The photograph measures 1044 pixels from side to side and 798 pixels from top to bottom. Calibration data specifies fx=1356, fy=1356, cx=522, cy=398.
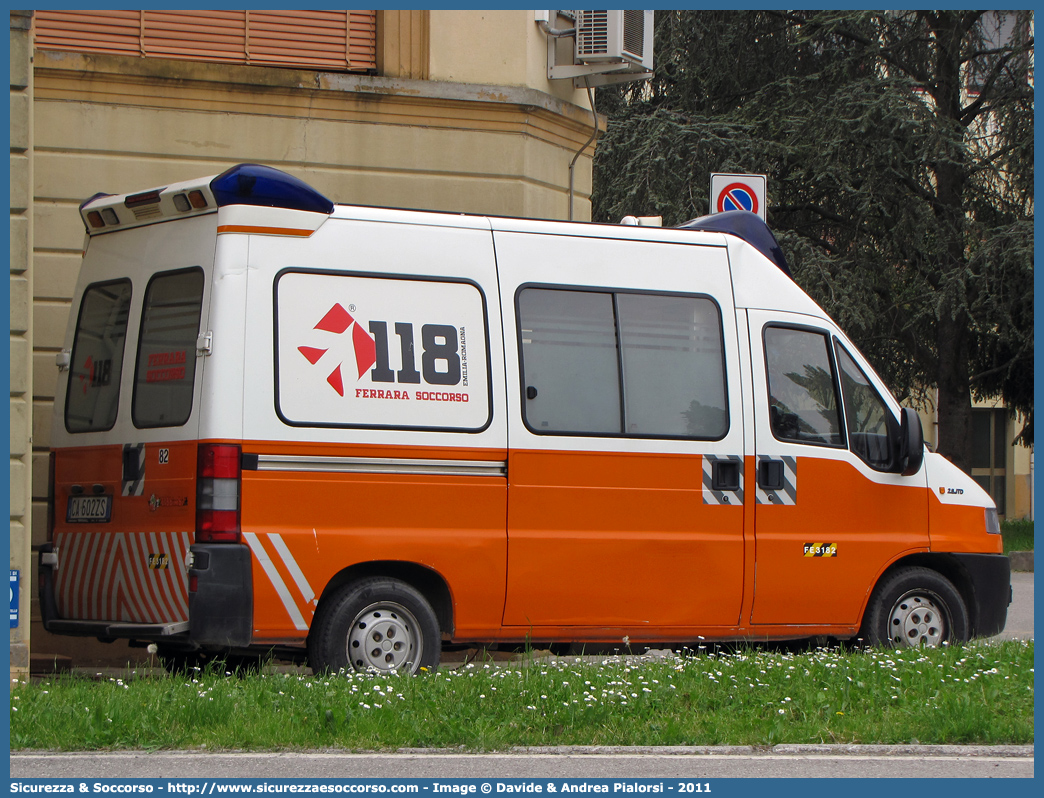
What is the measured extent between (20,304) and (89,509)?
1.23 meters

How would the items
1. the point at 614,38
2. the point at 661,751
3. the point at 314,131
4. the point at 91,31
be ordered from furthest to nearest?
the point at 614,38
the point at 314,131
the point at 91,31
the point at 661,751

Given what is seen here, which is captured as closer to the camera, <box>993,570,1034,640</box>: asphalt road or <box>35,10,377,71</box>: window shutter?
<box>35,10,377,71</box>: window shutter

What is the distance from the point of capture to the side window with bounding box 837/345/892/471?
838 centimetres

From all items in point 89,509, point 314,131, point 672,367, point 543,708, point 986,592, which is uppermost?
point 314,131

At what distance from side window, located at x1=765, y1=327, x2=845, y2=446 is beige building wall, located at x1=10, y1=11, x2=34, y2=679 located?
423cm

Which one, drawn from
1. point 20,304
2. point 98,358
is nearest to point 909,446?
point 98,358

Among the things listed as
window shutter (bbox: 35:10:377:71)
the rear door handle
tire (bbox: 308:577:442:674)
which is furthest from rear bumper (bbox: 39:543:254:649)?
window shutter (bbox: 35:10:377:71)

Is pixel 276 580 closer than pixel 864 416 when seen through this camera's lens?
Yes

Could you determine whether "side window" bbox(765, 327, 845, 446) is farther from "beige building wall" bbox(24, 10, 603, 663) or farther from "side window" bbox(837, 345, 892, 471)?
"beige building wall" bbox(24, 10, 603, 663)

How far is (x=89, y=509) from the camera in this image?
7598 millimetres

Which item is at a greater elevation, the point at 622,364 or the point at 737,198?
the point at 737,198

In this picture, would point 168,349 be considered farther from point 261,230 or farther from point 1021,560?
point 1021,560

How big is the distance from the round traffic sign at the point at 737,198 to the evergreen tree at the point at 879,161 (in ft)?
27.1

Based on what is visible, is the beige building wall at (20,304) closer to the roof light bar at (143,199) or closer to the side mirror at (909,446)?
the roof light bar at (143,199)
